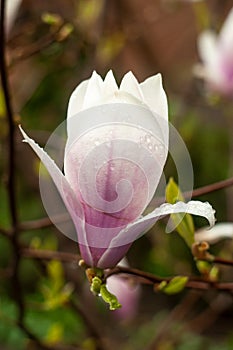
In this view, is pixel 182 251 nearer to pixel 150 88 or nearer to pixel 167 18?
pixel 167 18

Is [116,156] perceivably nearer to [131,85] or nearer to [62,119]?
[131,85]

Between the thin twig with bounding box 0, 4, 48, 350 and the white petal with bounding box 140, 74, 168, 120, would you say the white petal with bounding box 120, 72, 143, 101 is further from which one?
the thin twig with bounding box 0, 4, 48, 350

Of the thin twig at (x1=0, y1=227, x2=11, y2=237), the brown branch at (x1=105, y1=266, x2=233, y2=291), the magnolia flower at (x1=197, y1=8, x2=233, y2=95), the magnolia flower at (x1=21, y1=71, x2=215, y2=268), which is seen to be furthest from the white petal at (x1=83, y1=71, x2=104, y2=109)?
the magnolia flower at (x1=197, y1=8, x2=233, y2=95)

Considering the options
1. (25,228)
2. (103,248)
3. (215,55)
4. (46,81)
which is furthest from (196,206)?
(46,81)

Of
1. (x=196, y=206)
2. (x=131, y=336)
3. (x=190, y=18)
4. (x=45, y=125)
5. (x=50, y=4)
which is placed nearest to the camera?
(x=196, y=206)

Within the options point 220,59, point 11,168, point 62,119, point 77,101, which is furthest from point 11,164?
point 62,119

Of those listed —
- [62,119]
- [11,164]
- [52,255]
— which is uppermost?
[11,164]
